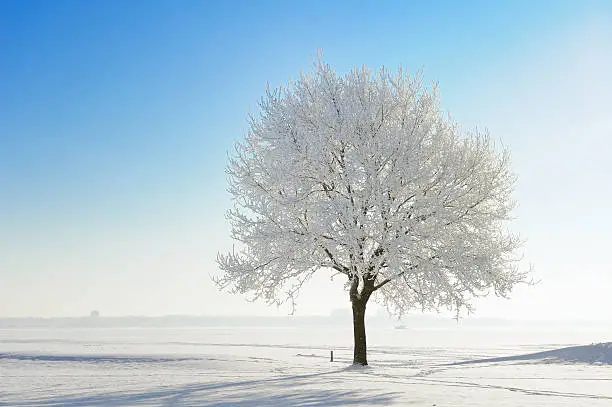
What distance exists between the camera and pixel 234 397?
1695cm

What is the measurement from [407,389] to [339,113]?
13.1 m

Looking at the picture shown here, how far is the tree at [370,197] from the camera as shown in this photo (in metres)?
24.7

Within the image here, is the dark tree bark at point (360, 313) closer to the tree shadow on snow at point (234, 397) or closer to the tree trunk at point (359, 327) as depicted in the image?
the tree trunk at point (359, 327)

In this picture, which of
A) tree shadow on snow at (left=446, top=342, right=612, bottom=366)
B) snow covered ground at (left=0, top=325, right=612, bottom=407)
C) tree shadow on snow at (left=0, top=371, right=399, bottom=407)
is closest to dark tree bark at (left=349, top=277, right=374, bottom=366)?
snow covered ground at (left=0, top=325, right=612, bottom=407)

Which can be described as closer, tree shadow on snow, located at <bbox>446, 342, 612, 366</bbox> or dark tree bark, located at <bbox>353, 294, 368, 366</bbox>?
dark tree bark, located at <bbox>353, 294, 368, 366</bbox>

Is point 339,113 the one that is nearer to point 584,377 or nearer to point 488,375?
point 488,375

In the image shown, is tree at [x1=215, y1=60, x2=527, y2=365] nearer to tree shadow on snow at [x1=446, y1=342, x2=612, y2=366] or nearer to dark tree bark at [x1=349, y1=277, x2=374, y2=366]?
dark tree bark at [x1=349, y1=277, x2=374, y2=366]

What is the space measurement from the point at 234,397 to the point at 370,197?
35.6 feet

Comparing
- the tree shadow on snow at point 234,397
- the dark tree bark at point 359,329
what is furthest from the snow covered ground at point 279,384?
the dark tree bark at point 359,329

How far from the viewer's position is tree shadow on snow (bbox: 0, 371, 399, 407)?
51.8 ft

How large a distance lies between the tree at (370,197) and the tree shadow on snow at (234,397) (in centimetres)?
724

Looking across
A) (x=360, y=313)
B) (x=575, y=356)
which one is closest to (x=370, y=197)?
(x=360, y=313)

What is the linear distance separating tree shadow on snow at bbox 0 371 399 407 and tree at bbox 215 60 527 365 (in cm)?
724

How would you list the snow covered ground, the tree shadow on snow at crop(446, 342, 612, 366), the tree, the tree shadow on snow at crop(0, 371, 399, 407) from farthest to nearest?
the tree shadow on snow at crop(446, 342, 612, 366)
the tree
the snow covered ground
the tree shadow on snow at crop(0, 371, 399, 407)
